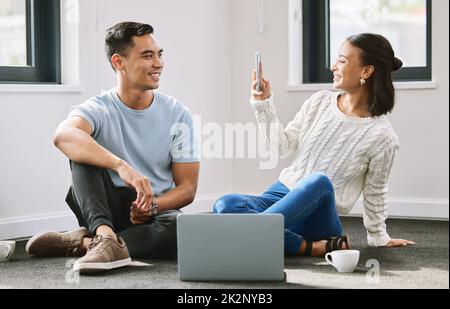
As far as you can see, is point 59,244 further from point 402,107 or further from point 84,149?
point 402,107

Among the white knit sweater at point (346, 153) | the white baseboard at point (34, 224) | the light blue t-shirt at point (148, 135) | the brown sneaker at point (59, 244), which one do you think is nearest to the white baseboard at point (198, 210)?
the white baseboard at point (34, 224)

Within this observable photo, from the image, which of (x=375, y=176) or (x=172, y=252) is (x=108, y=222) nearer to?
(x=172, y=252)

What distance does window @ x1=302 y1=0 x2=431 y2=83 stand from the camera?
A: 12.5ft

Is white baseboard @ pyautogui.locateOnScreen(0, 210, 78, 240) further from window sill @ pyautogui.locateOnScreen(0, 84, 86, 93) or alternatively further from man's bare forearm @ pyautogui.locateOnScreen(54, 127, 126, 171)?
man's bare forearm @ pyautogui.locateOnScreen(54, 127, 126, 171)

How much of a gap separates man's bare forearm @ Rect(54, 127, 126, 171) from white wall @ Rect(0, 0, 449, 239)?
2.24 feet

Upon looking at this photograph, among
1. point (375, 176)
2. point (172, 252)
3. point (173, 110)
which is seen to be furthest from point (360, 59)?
point (172, 252)

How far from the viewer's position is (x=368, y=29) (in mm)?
3914

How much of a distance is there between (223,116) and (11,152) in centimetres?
112

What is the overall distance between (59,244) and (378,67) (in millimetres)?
1162

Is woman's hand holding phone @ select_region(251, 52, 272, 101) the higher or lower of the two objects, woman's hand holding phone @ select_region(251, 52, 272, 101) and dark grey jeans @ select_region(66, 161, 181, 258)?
the higher

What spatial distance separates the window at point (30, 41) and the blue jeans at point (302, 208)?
1.21 m

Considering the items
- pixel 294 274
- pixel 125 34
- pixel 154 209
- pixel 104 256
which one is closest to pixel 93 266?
pixel 104 256

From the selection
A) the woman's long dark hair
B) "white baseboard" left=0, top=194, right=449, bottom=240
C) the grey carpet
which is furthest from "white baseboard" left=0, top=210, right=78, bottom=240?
the woman's long dark hair

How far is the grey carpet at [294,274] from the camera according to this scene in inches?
87.9
